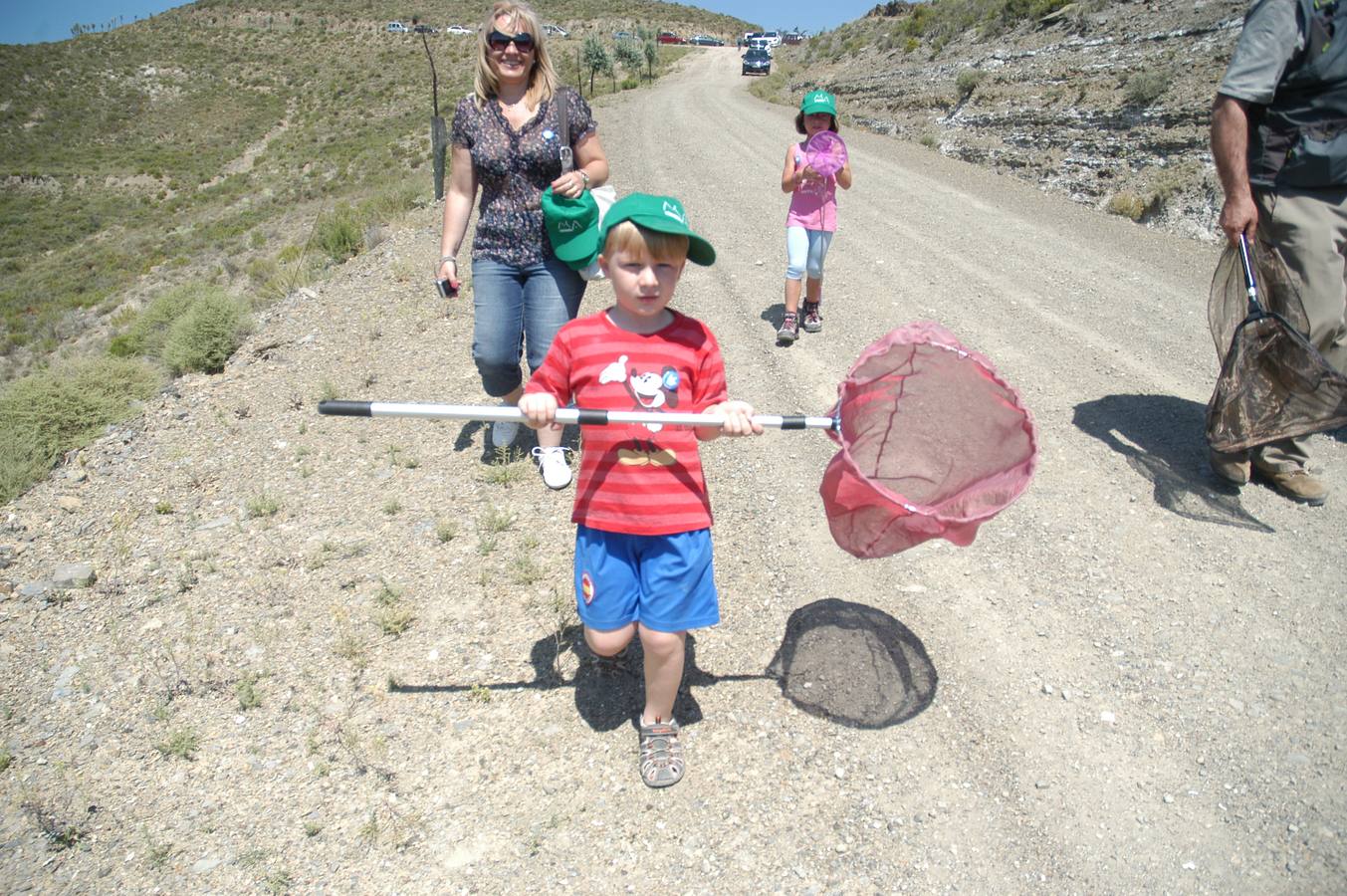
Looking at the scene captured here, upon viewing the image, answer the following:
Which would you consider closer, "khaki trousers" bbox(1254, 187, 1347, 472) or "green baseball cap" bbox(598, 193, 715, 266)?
"green baseball cap" bbox(598, 193, 715, 266)

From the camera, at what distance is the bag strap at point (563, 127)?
13.1ft

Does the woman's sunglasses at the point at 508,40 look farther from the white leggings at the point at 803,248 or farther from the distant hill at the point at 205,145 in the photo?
the distant hill at the point at 205,145

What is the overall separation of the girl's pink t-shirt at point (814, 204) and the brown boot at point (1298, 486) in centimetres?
345

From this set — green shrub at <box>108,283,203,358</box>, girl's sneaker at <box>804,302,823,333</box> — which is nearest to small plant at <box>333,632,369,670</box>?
girl's sneaker at <box>804,302,823,333</box>

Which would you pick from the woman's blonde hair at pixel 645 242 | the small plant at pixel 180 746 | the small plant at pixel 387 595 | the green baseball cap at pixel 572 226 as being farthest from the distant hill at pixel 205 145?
the woman's blonde hair at pixel 645 242

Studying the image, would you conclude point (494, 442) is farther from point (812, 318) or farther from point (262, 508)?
point (812, 318)

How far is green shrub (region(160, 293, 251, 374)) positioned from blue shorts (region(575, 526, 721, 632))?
20.1 feet

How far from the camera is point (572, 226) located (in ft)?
13.0

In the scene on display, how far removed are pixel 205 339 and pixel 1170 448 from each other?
26.3 ft

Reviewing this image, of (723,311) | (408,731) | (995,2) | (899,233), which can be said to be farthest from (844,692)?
(995,2)

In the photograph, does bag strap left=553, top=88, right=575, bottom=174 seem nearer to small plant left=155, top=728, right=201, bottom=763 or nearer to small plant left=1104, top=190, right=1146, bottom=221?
small plant left=155, top=728, right=201, bottom=763

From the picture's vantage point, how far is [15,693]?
133 inches

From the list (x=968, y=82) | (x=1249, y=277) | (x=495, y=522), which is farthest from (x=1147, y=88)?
(x=495, y=522)

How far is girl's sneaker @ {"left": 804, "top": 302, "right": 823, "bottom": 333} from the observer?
689 cm
